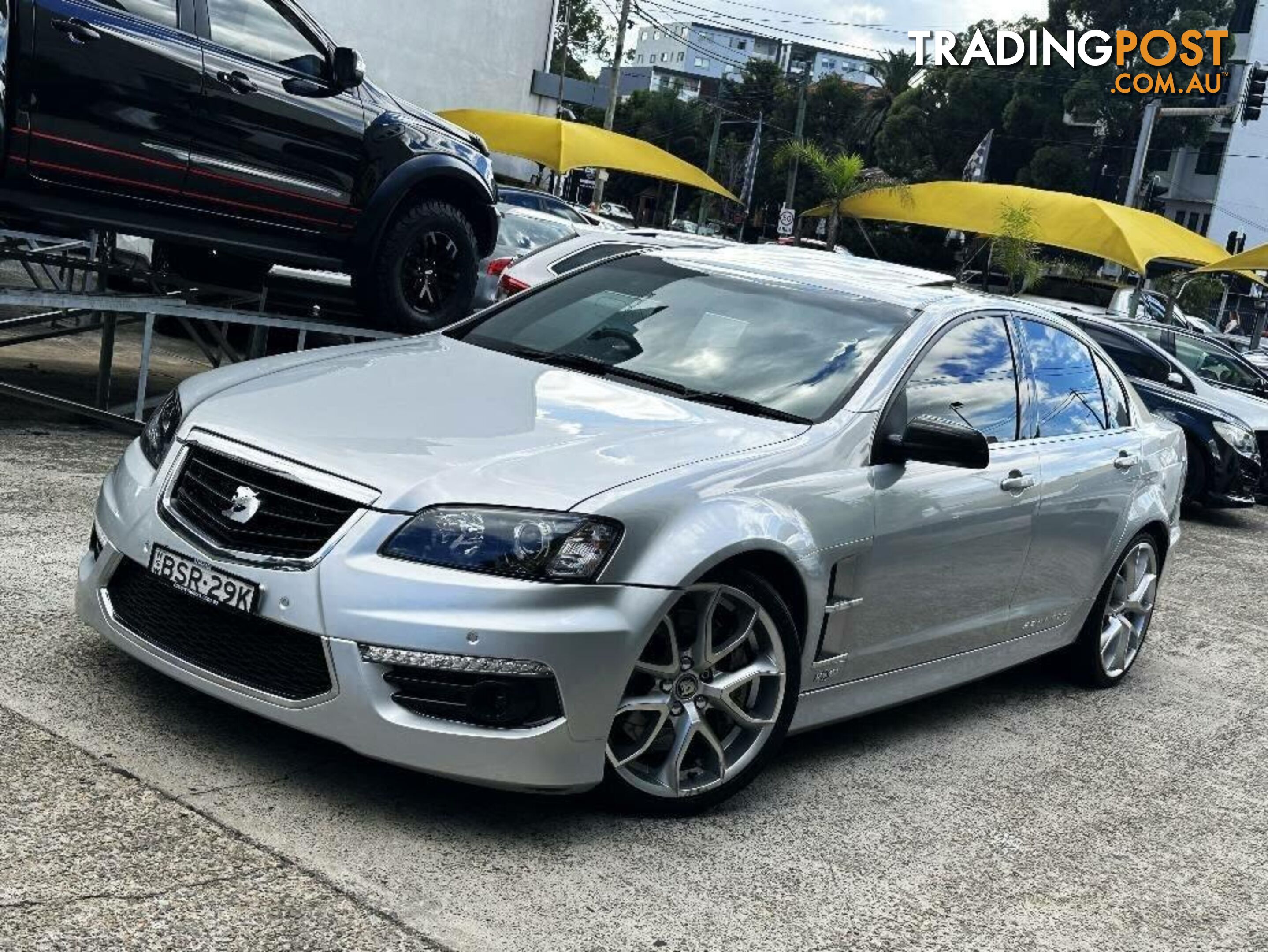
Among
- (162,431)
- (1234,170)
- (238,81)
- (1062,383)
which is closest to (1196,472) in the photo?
(1062,383)

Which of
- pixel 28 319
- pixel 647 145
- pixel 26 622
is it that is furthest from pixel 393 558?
pixel 647 145

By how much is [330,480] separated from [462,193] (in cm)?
589

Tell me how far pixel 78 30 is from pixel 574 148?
13331mm

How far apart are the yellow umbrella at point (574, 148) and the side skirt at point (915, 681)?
1474 cm

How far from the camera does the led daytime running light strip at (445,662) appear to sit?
12.0 ft

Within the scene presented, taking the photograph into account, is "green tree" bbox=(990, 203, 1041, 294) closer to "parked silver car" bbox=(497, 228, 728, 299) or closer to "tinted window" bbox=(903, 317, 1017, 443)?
"parked silver car" bbox=(497, 228, 728, 299)

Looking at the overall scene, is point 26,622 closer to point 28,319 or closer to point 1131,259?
point 28,319

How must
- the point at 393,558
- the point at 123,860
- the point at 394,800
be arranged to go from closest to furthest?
the point at 123,860
the point at 393,558
the point at 394,800

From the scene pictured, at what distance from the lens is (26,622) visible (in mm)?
4902

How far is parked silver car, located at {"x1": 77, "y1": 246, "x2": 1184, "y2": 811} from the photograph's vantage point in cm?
374

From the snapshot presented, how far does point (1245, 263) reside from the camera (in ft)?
73.8

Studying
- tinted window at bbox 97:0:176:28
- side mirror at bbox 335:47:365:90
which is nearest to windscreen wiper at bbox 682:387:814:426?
tinted window at bbox 97:0:176:28

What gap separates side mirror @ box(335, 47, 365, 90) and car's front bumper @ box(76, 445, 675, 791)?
5.09 m

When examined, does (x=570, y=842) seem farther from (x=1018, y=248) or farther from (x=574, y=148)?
(x=1018, y=248)
